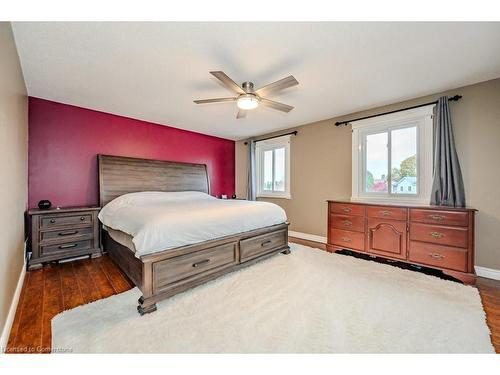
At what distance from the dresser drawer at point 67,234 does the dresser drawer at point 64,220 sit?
9 cm

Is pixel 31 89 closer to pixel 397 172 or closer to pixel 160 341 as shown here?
pixel 160 341

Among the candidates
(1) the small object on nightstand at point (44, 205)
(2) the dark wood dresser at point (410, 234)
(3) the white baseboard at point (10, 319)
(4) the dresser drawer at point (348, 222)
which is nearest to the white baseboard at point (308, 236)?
(2) the dark wood dresser at point (410, 234)

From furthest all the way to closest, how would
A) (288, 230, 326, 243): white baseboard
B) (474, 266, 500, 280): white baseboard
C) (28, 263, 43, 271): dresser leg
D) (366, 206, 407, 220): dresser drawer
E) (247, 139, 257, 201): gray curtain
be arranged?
(247, 139, 257, 201): gray curtain, (288, 230, 326, 243): white baseboard, (366, 206, 407, 220): dresser drawer, (28, 263, 43, 271): dresser leg, (474, 266, 500, 280): white baseboard

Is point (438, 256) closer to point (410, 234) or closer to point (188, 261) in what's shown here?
point (410, 234)

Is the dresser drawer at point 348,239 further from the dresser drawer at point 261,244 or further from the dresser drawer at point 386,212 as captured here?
the dresser drawer at point 261,244

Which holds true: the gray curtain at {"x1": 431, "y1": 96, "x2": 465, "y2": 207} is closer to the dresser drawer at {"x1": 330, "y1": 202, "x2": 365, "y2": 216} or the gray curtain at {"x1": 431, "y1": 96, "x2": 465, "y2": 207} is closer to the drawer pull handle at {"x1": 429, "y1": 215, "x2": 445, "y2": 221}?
the drawer pull handle at {"x1": 429, "y1": 215, "x2": 445, "y2": 221}

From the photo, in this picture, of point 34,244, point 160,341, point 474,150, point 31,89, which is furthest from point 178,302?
point 474,150

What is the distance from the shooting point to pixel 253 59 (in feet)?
7.14

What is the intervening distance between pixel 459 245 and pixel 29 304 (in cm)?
462

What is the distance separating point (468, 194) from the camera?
2.79m

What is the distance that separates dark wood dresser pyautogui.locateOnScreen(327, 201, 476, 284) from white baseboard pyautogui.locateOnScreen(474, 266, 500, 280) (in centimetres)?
47

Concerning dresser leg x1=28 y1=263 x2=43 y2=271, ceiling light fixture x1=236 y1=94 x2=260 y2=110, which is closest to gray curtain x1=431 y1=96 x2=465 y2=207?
ceiling light fixture x1=236 y1=94 x2=260 y2=110

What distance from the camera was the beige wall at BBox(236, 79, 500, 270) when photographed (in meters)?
2.63

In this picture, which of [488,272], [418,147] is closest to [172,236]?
[418,147]
